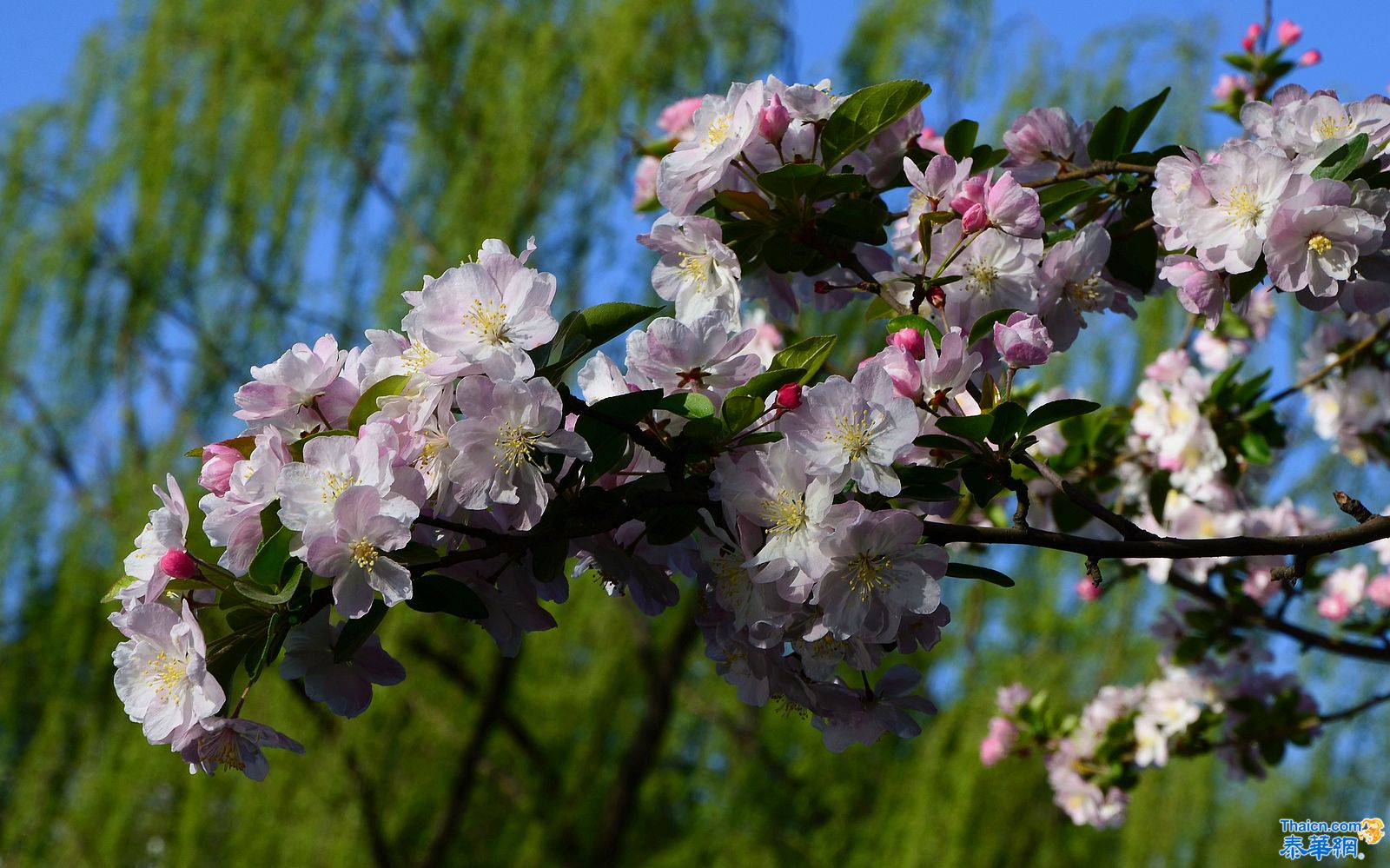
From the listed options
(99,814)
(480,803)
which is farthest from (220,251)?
(480,803)

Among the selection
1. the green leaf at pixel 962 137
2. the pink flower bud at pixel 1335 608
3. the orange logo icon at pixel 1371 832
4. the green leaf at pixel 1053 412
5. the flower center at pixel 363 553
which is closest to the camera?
the flower center at pixel 363 553

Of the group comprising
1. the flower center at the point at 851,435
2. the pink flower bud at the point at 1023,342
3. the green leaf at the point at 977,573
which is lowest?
the green leaf at the point at 977,573

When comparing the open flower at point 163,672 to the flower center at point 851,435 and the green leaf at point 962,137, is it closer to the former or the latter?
the flower center at point 851,435

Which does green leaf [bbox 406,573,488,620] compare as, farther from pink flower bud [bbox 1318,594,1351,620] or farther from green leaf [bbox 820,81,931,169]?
pink flower bud [bbox 1318,594,1351,620]

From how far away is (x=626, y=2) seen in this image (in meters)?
3.07

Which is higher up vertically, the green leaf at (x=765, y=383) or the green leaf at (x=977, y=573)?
the green leaf at (x=765, y=383)

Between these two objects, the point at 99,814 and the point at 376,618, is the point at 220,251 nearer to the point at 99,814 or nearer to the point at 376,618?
the point at 99,814

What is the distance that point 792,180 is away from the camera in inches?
37.7

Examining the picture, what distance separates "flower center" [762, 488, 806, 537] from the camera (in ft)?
2.55

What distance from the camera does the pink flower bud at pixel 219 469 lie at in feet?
2.63

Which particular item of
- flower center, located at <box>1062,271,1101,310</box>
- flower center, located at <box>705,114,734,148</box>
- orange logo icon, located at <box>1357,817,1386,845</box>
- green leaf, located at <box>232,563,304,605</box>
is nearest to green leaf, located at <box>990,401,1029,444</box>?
flower center, located at <box>1062,271,1101,310</box>

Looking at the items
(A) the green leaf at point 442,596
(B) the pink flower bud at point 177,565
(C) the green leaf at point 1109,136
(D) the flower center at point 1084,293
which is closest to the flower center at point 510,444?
(A) the green leaf at point 442,596

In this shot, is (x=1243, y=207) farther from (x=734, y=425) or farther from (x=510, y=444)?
(x=510, y=444)

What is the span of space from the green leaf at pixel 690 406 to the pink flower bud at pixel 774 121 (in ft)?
0.98
